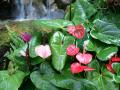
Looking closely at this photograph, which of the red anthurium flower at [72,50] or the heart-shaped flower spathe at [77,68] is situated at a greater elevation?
the red anthurium flower at [72,50]

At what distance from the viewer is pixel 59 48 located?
6.27 ft

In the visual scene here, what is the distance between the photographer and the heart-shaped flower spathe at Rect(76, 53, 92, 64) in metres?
1.84

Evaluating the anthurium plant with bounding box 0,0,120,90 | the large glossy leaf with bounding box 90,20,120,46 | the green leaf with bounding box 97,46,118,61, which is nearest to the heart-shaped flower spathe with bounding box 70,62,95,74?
the anthurium plant with bounding box 0,0,120,90

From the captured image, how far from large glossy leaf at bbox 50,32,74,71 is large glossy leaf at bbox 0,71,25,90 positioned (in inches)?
8.4

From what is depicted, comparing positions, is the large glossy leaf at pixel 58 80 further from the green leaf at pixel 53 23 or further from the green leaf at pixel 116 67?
the green leaf at pixel 53 23

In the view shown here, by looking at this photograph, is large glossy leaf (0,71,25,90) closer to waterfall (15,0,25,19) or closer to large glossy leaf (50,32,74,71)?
large glossy leaf (50,32,74,71)

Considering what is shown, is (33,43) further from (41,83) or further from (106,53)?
(106,53)

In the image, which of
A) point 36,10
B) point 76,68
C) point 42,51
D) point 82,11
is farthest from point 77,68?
point 36,10

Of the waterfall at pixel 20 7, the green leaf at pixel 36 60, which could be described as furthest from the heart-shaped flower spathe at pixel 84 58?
the waterfall at pixel 20 7

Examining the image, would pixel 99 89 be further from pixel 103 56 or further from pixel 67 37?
pixel 67 37

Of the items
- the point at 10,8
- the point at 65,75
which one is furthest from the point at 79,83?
the point at 10,8

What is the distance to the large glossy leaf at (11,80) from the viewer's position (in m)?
1.78

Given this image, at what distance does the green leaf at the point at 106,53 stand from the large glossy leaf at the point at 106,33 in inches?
1.7

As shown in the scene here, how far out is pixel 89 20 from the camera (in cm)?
223
